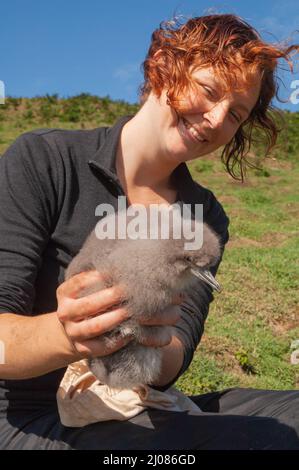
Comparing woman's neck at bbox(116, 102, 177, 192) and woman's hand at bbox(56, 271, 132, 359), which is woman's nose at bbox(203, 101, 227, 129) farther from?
woman's hand at bbox(56, 271, 132, 359)

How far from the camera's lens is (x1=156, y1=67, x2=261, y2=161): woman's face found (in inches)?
95.0

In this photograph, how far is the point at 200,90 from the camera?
243cm

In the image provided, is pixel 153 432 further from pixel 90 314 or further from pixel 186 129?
pixel 186 129

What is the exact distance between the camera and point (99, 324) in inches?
66.0

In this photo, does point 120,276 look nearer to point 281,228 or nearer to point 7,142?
point 281,228

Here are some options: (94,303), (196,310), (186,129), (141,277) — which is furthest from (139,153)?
(94,303)

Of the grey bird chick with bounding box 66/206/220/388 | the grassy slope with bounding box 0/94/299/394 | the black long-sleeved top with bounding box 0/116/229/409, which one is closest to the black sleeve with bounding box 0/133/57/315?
the black long-sleeved top with bounding box 0/116/229/409

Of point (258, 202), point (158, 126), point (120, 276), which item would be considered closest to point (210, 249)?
point (120, 276)

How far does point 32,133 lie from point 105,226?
28.4 inches

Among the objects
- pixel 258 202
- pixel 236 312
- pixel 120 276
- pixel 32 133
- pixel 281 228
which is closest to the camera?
pixel 120 276

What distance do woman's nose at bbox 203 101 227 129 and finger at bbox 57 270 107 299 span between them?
103 cm

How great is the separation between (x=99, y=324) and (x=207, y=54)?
4.47 feet

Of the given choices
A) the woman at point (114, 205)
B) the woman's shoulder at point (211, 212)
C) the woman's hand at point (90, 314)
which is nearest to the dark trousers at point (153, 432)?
the woman at point (114, 205)

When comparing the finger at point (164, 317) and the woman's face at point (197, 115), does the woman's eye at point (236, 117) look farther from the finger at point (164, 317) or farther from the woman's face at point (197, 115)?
the finger at point (164, 317)
